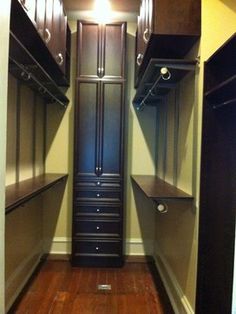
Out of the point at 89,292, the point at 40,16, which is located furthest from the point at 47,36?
the point at 89,292

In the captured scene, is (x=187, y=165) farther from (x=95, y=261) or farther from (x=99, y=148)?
(x=95, y=261)

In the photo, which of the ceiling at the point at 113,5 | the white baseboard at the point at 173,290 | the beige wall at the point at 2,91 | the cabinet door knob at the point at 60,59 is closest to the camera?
the beige wall at the point at 2,91

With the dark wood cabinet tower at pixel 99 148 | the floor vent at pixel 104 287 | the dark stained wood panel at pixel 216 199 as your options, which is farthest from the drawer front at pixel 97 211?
the dark stained wood panel at pixel 216 199

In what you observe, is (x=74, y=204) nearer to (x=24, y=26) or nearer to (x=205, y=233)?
(x=205, y=233)

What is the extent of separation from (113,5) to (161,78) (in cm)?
140

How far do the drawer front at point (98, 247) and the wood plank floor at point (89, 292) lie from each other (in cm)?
18

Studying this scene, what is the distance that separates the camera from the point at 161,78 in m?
2.25

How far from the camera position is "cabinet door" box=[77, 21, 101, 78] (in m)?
3.38

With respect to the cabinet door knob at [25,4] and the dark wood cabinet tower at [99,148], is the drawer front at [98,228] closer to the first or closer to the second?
the dark wood cabinet tower at [99,148]

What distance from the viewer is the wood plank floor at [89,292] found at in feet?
8.05

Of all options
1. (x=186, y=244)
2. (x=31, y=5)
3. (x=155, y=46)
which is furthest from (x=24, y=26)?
(x=186, y=244)

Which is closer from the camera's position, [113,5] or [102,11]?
[113,5]

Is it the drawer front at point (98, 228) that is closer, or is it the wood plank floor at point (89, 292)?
the wood plank floor at point (89, 292)

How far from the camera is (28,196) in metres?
1.92
